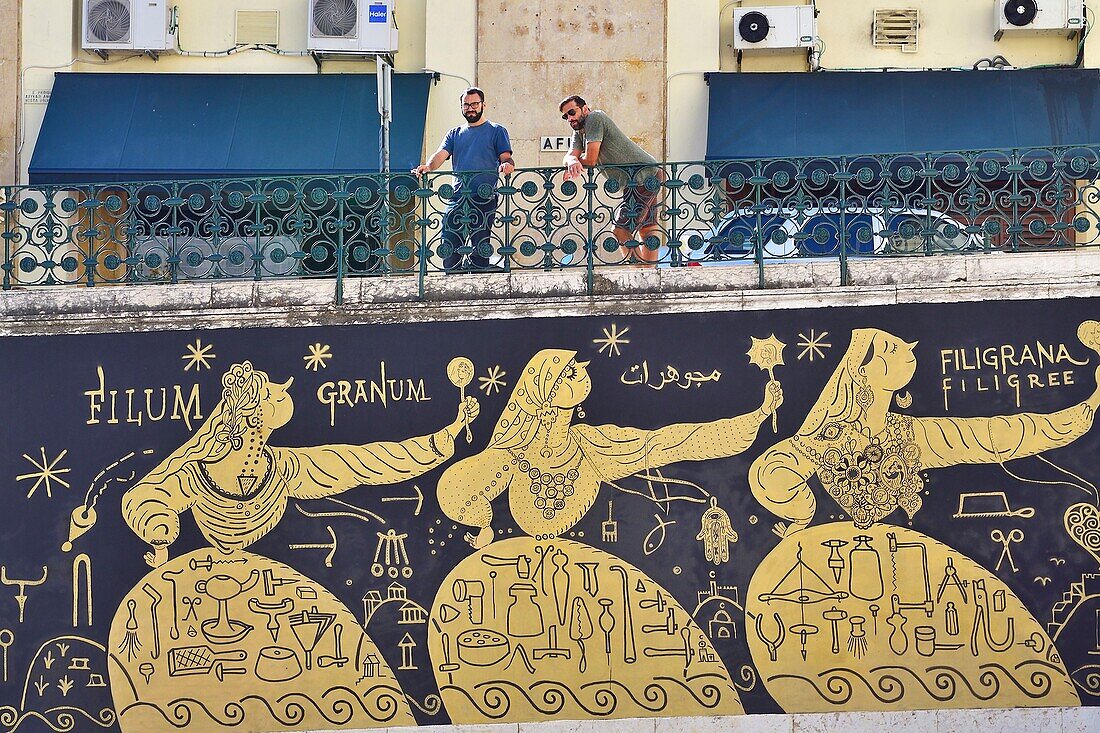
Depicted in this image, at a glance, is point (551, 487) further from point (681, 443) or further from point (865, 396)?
point (865, 396)

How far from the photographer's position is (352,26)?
1537 centimetres

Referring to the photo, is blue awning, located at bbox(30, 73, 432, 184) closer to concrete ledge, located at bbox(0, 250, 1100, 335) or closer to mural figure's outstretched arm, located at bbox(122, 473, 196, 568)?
concrete ledge, located at bbox(0, 250, 1100, 335)

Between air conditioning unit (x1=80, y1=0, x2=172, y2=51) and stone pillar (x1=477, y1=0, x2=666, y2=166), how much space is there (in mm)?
3083

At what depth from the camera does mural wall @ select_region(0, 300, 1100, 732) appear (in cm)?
927

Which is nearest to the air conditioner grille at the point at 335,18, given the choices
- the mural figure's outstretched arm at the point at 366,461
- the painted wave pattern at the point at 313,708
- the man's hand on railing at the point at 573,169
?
the man's hand on railing at the point at 573,169

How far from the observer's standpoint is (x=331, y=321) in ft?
32.7

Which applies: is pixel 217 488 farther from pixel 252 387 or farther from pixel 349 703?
pixel 349 703

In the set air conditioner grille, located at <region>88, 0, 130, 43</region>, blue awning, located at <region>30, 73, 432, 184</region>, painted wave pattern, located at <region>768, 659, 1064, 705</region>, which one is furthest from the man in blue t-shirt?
air conditioner grille, located at <region>88, 0, 130, 43</region>

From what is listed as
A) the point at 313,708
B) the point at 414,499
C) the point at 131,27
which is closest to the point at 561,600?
the point at 414,499

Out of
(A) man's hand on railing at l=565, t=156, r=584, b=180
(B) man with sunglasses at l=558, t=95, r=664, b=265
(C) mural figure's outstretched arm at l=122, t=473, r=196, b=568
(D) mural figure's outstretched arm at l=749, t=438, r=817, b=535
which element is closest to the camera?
(D) mural figure's outstretched arm at l=749, t=438, r=817, b=535

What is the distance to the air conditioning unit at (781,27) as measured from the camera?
15266 millimetres

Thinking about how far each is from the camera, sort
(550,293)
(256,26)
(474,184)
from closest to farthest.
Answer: (550,293) < (474,184) < (256,26)

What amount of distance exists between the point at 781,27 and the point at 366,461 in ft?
24.6

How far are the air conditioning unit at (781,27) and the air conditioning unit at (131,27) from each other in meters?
5.50
